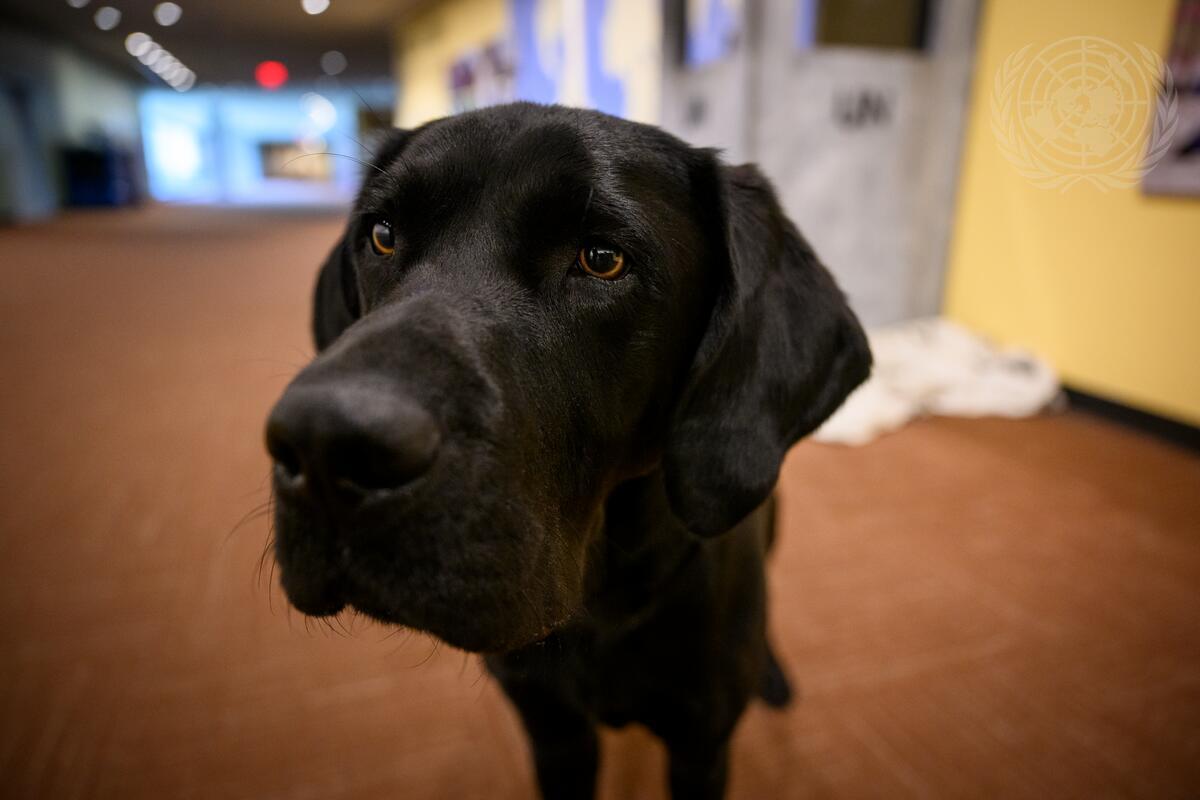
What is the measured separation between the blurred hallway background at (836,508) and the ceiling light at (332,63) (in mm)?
15830

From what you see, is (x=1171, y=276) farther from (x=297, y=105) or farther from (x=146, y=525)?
(x=297, y=105)

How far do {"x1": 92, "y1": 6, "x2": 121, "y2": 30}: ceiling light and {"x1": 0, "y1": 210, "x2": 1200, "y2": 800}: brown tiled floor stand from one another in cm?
1481

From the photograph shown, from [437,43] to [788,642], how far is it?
14737mm

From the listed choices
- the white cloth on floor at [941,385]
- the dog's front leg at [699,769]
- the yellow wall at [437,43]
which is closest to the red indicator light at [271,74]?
the yellow wall at [437,43]

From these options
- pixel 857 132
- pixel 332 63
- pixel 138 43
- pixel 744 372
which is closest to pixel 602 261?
pixel 744 372

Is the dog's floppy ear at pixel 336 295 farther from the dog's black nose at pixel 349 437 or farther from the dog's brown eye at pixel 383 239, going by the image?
the dog's black nose at pixel 349 437

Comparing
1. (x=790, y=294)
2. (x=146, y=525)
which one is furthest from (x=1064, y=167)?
(x=146, y=525)

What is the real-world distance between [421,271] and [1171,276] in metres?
4.05

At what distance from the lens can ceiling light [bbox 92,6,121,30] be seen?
47.6 ft

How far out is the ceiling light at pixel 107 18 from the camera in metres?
14.5

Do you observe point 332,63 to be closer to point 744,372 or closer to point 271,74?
point 271,74

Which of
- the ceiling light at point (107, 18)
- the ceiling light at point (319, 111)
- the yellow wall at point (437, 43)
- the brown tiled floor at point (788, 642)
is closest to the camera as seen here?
the brown tiled floor at point (788, 642)

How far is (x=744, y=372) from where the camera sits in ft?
3.90

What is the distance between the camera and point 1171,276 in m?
3.55
